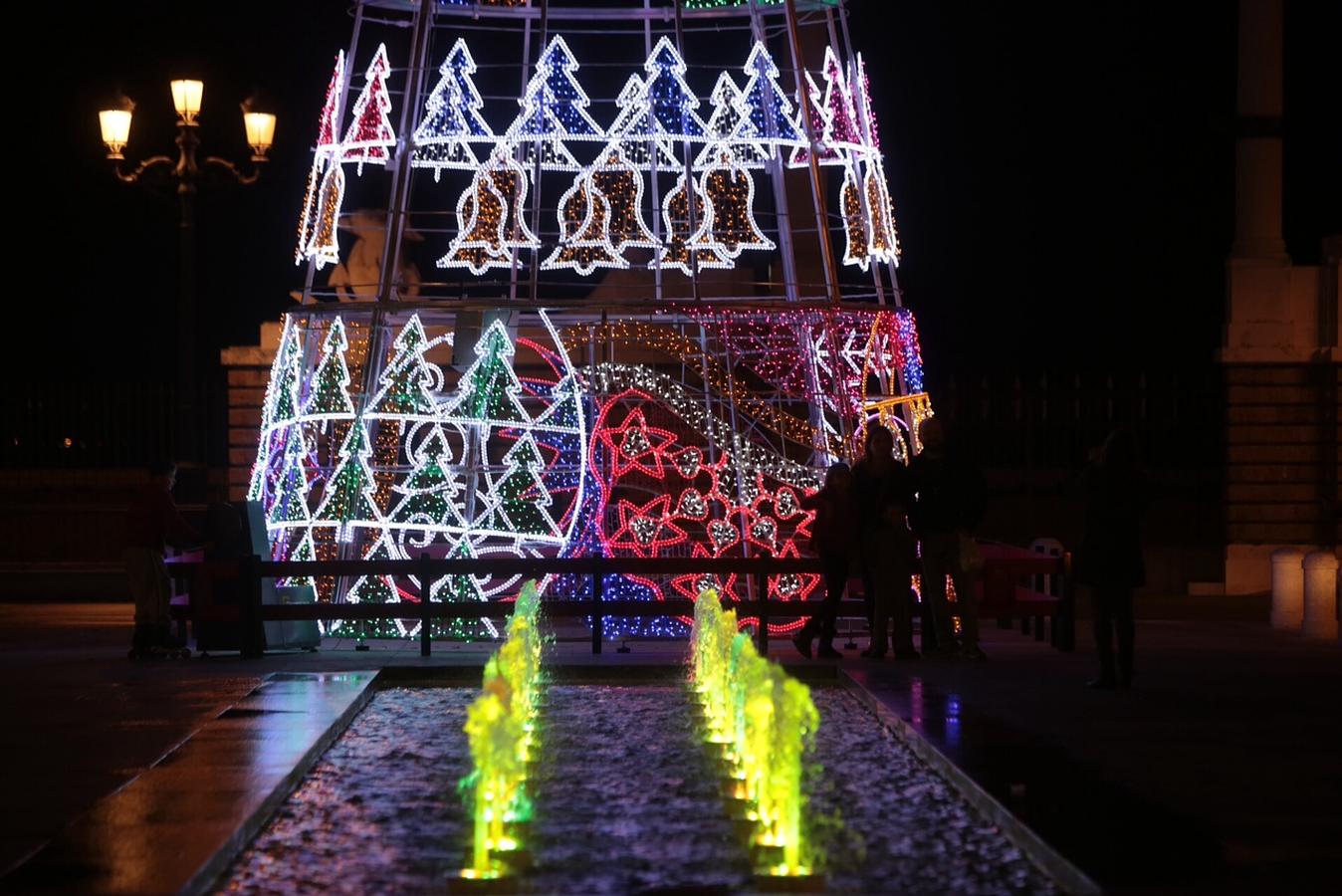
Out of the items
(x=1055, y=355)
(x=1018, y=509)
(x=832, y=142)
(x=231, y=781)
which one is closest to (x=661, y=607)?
(x=832, y=142)

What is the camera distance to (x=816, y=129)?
65.3 feet

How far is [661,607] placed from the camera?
1844cm

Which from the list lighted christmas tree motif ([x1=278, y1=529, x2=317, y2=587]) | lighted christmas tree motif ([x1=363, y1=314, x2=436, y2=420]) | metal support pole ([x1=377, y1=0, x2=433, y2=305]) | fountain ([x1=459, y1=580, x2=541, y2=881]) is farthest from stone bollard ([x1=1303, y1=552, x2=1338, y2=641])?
fountain ([x1=459, y1=580, x2=541, y2=881])

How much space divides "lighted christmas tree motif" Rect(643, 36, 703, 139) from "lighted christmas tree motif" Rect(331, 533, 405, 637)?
4.58 metres

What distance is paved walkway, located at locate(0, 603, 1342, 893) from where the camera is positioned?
370 inches

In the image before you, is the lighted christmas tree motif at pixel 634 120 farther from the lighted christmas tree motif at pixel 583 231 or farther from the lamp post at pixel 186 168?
the lamp post at pixel 186 168

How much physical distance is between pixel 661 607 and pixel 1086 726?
5757 mm

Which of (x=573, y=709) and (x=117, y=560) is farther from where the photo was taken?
(x=117, y=560)

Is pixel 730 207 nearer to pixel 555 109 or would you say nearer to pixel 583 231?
pixel 583 231

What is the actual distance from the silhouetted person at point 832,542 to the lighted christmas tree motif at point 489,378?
289 cm

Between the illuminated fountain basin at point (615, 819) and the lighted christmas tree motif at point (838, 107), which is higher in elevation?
the lighted christmas tree motif at point (838, 107)

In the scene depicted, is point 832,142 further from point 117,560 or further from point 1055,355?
point 1055,355

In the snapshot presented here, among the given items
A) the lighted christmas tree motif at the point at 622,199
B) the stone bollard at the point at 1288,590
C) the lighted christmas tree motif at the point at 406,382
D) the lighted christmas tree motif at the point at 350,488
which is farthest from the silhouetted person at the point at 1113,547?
the stone bollard at the point at 1288,590

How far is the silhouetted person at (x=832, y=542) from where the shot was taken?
58.1 feet
